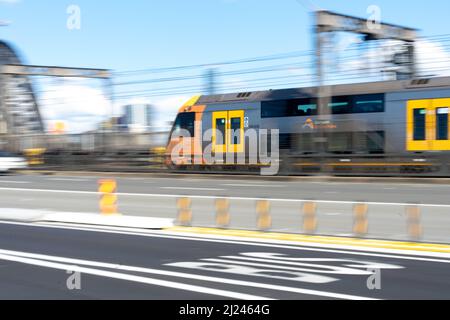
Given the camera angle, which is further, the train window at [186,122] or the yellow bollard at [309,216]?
the train window at [186,122]

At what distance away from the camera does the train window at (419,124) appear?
26500 millimetres

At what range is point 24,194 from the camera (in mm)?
21422

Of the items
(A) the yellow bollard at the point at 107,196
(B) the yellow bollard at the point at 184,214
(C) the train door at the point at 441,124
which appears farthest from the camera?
(C) the train door at the point at 441,124

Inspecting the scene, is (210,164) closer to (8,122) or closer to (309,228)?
(309,228)

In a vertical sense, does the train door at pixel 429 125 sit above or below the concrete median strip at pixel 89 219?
above

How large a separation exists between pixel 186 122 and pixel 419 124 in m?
12.4

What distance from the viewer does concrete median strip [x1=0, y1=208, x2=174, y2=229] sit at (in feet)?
42.9

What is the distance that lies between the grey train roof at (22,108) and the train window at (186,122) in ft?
128

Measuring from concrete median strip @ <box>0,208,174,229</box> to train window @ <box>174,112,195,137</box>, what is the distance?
59.6ft

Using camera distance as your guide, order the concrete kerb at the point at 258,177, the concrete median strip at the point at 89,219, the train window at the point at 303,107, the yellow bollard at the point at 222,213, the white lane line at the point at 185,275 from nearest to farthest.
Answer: the white lane line at the point at 185,275, the yellow bollard at the point at 222,213, the concrete median strip at the point at 89,219, the concrete kerb at the point at 258,177, the train window at the point at 303,107

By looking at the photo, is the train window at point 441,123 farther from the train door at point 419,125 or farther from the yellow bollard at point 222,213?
the yellow bollard at point 222,213

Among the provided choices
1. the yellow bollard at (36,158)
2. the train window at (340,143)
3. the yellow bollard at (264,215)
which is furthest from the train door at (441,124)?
the yellow bollard at (36,158)

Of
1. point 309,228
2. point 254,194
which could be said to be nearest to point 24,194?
point 254,194

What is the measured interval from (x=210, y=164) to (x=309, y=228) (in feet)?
67.1
